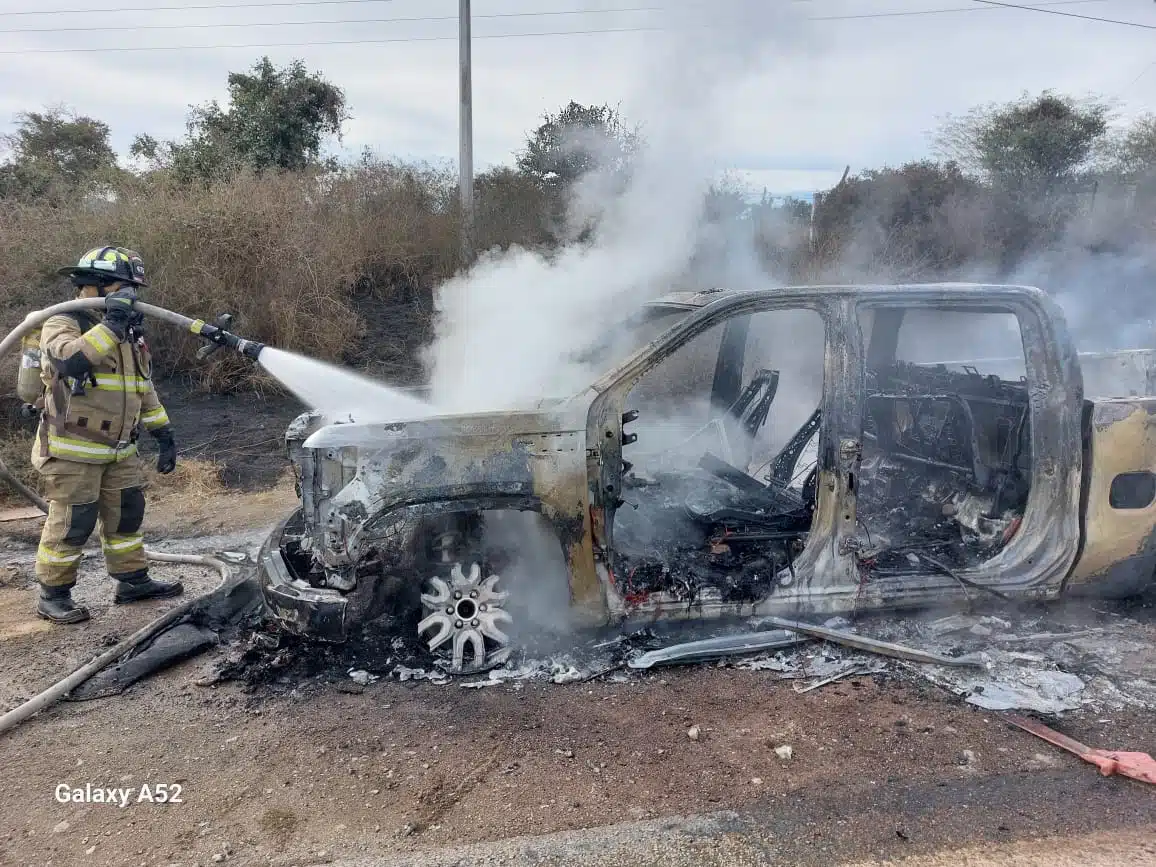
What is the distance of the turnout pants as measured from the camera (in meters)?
4.26

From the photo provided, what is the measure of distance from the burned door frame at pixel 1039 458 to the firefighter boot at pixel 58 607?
13.8 ft

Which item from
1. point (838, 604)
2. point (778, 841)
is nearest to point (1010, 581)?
point (838, 604)

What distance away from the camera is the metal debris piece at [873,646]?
3.48 m

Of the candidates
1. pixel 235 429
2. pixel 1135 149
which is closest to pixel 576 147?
pixel 235 429

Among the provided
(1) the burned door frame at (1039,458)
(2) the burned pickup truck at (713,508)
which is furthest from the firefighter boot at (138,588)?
(1) the burned door frame at (1039,458)

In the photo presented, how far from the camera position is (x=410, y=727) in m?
3.11

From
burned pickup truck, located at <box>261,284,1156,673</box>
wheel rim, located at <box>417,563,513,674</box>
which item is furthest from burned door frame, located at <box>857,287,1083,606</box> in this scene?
wheel rim, located at <box>417,563,513,674</box>

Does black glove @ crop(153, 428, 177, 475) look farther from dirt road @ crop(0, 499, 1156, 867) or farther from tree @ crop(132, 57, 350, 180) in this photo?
tree @ crop(132, 57, 350, 180)

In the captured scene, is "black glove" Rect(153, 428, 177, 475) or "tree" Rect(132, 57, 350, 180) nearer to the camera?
"black glove" Rect(153, 428, 177, 475)

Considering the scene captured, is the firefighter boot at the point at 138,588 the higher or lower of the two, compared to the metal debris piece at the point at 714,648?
lower

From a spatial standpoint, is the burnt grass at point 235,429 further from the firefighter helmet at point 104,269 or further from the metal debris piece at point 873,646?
the metal debris piece at point 873,646

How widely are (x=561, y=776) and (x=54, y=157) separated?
20.5 m

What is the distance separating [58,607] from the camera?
4297 millimetres

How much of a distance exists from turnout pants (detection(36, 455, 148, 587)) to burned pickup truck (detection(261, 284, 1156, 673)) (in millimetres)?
1334
